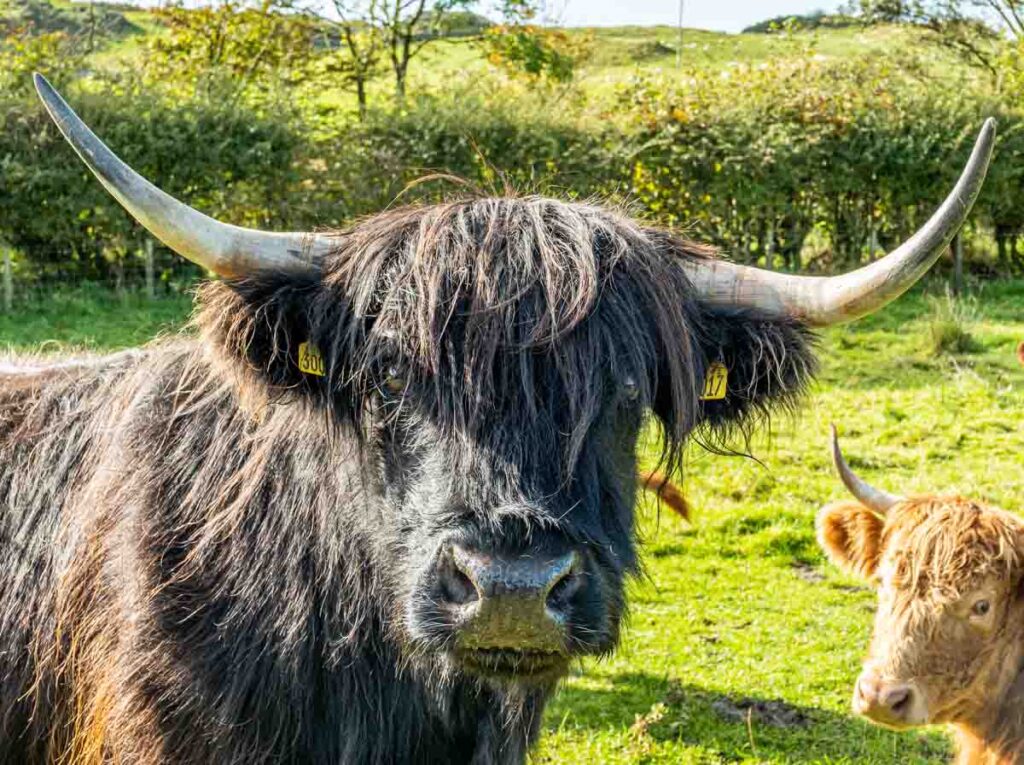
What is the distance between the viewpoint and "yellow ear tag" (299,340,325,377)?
310 cm

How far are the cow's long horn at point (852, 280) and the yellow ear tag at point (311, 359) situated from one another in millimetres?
1090

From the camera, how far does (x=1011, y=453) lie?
8.98 meters

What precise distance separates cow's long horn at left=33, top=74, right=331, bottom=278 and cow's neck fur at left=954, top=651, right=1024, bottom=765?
2.93m

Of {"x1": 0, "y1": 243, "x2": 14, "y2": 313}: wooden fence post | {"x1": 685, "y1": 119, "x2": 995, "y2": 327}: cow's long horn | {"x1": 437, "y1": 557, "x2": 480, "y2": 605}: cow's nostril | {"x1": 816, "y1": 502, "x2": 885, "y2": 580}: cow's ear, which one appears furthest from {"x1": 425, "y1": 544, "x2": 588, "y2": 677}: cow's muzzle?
{"x1": 0, "y1": 243, "x2": 14, "y2": 313}: wooden fence post

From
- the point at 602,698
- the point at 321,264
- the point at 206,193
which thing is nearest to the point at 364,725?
the point at 321,264

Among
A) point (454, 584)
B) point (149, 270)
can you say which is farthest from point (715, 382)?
point (149, 270)

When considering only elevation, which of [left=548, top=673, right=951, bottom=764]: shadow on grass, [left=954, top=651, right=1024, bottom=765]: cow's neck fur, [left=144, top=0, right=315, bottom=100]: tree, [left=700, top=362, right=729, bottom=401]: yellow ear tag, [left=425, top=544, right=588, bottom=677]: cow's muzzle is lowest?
[left=548, top=673, right=951, bottom=764]: shadow on grass

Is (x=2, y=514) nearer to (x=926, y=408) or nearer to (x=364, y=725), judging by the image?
(x=364, y=725)

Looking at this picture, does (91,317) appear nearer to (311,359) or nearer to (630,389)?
(311,359)

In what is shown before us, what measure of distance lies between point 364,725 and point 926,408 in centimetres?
794

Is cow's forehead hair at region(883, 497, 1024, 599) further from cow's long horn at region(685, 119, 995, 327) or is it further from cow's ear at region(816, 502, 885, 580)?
cow's long horn at region(685, 119, 995, 327)

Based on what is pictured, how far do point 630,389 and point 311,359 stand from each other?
33.3 inches

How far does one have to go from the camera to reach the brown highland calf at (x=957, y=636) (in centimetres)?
413

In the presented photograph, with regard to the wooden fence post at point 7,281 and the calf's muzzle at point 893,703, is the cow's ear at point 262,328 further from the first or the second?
the wooden fence post at point 7,281
